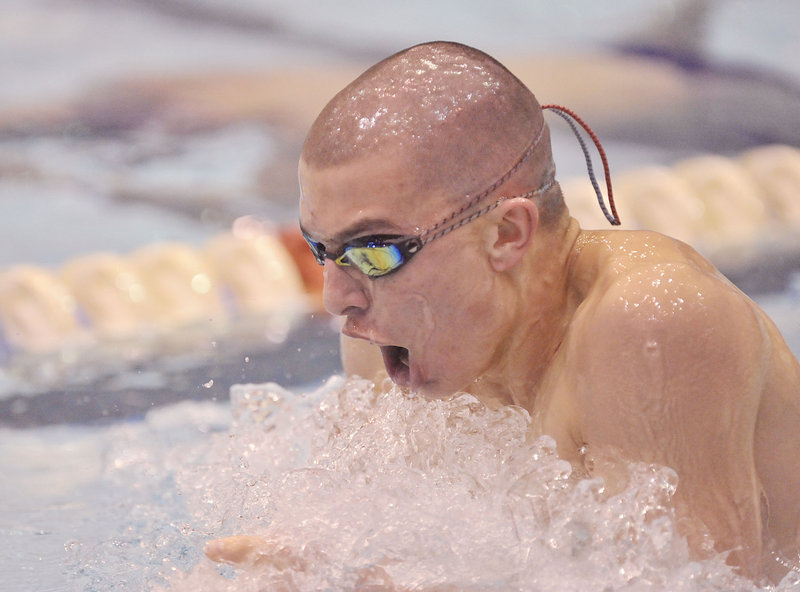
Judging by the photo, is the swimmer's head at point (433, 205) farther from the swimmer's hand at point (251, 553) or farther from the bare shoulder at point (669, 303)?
the swimmer's hand at point (251, 553)

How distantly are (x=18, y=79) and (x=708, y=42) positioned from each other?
18.6ft

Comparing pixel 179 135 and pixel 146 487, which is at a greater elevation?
pixel 146 487

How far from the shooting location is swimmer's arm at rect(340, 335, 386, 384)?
226 centimetres

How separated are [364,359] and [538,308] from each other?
0.59m

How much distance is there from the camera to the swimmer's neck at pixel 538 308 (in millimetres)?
1772

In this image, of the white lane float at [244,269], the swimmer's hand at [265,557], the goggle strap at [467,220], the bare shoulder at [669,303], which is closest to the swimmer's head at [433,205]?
the goggle strap at [467,220]

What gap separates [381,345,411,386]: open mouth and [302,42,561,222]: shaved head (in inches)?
13.1

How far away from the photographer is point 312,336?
4.60 meters

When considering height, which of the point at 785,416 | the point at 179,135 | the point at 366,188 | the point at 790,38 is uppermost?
the point at 366,188

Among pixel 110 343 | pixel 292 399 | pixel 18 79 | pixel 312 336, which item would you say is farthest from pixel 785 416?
pixel 18 79

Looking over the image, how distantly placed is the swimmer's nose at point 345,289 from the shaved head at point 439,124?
19 centimetres

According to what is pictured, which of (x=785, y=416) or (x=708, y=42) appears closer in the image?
(x=785, y=416)

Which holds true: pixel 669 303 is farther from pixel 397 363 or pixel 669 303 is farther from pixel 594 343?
pixel 397 363

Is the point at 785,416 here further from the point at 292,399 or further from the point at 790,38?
the point at 790,38
